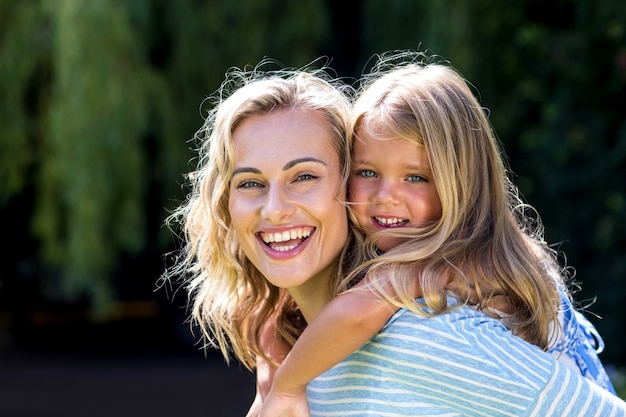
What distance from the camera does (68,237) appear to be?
551cm

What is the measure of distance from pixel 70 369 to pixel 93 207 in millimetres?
4099

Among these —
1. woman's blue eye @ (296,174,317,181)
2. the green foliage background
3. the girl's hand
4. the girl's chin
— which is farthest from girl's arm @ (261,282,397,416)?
the green foliage background

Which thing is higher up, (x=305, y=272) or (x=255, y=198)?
(x=255, y=198)

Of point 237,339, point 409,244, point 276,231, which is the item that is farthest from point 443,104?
point 237,339

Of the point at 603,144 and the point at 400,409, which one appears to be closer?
the point at 400,409

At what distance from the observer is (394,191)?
1.84 meters

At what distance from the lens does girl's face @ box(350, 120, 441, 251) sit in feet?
6.05

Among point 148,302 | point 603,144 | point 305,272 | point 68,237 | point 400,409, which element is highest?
point 305,272

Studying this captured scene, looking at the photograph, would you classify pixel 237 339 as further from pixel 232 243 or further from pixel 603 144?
pixel 603 144

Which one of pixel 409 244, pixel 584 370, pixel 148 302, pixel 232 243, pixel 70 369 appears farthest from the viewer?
pixel 148 302

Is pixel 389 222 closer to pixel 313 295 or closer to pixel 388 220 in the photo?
pixel 388 220

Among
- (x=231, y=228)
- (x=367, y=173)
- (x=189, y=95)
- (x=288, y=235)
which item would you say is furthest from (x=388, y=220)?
(x=189, y=95)

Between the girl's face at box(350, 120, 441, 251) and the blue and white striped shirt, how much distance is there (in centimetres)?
29

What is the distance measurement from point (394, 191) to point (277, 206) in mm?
238
